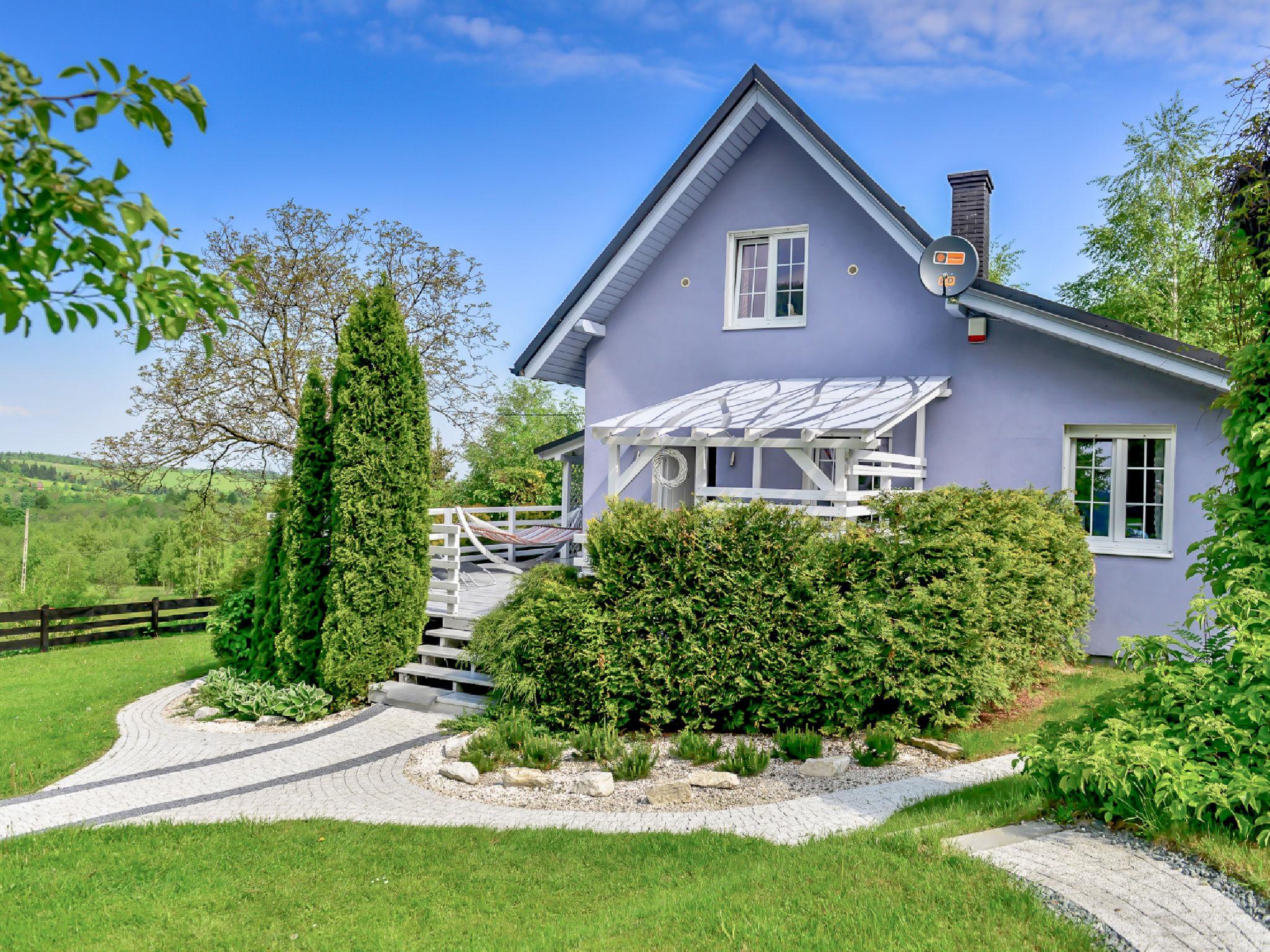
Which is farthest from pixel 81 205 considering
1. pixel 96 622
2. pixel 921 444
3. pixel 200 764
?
pixel 96 622

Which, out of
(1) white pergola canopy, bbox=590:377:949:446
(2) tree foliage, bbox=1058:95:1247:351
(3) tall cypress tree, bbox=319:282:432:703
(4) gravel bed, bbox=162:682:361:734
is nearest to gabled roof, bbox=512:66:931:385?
(1) white pergola canopy, bbox=590:377:949:446

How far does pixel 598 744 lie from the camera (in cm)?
872

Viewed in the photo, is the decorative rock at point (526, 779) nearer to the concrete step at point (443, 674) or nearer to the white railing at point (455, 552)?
the concrete step at point (443, 674)

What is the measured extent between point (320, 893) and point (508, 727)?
3.71 m

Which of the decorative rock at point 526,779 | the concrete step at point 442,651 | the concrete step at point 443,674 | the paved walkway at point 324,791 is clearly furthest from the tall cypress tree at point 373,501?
the decorative rock at point 526,779

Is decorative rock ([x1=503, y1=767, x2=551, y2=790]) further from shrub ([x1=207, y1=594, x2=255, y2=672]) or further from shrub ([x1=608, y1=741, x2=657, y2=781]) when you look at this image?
shrub ([x1=207, y1=594, x2=255, y2=672])

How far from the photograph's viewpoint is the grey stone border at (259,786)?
7664 mm

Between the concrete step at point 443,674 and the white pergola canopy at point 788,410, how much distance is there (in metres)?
3.94

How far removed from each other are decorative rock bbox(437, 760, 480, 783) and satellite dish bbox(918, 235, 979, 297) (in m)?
9.70

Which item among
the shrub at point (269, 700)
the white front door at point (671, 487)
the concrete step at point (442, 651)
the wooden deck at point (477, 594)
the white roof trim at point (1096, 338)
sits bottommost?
the shrub at point (269, 700)

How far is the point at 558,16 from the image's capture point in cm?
1814

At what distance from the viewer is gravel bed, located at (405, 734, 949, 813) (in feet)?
Result: 24.6

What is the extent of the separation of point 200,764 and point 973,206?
48.3 feet

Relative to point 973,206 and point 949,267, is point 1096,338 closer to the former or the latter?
point 949,267
